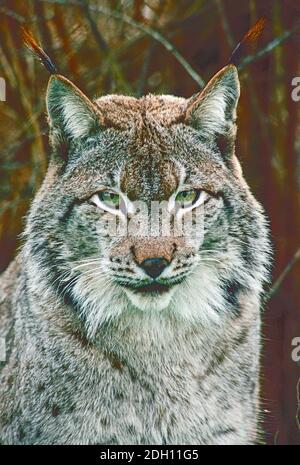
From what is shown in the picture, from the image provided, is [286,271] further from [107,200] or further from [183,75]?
[107,200]

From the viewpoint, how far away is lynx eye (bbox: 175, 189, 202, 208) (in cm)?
355

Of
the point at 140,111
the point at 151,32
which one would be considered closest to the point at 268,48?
the point at 151,32

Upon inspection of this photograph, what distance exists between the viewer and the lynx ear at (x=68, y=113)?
360cm

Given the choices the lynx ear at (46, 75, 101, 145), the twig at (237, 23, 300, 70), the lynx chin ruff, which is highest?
the twig at (237, 23, 300, 70)

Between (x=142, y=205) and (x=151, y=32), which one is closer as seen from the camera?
(x=142, y=205)

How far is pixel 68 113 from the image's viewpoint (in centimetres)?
363

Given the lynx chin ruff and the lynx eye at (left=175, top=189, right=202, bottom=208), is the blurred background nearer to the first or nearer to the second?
the lynx chin ruff

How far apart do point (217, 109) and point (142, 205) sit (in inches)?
20.8

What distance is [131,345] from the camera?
3.80 meters

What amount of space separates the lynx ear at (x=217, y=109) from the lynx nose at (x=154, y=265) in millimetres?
649

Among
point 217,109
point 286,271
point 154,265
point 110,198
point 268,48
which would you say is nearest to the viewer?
point 154,265

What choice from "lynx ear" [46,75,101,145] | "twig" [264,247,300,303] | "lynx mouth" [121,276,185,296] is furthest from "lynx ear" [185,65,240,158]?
"twig" [264,247,300,303]

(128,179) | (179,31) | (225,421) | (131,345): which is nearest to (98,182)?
(128,179)

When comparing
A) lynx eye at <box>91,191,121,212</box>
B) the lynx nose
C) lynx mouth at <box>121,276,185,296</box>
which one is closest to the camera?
the lynx nose
